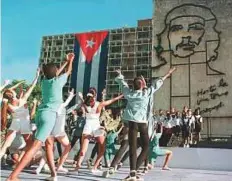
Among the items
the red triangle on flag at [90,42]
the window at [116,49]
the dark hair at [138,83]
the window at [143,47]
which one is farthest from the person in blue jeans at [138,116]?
the window at [116,49]

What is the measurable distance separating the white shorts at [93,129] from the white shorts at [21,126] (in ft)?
3.22

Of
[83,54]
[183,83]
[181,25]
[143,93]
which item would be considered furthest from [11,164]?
[181,25]

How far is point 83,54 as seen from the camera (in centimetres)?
2050

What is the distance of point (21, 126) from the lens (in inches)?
253

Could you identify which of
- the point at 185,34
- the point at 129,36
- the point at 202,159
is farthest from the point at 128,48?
the point at 202,159

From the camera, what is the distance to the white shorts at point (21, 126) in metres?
6.38

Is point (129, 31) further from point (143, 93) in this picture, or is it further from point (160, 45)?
point (143, 93)

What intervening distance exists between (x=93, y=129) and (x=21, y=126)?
1245mm

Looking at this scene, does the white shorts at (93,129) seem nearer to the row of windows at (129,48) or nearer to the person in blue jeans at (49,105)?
A: the person in blue jeans at (49,105)

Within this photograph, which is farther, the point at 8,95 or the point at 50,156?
the point at 8,95

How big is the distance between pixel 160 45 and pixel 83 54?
15.0ft

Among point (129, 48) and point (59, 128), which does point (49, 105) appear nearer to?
point (59, 128)

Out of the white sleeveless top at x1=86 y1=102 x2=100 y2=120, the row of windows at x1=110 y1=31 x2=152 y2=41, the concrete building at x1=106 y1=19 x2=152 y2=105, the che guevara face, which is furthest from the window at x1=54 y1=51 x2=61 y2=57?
the white sleeveless top at x1=86 y1=102 x2=100 y2=120

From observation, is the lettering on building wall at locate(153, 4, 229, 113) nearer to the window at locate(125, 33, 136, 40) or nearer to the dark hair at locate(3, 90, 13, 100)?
the dark hair at locate(3, 90, 13, 100)
